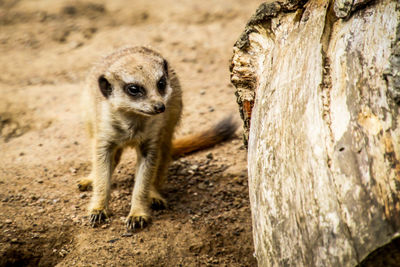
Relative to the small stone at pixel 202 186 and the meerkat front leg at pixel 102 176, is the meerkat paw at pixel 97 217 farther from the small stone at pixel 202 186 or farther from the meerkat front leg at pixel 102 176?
the small stone at pixel 202 186

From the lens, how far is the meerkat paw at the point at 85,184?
3.48 m

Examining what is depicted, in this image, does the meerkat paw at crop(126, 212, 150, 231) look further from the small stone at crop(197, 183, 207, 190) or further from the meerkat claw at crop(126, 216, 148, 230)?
the small stone at crop(197, 183, 207, 190)

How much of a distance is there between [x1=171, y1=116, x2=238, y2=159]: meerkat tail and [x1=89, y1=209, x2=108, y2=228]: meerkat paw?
92 centimetres

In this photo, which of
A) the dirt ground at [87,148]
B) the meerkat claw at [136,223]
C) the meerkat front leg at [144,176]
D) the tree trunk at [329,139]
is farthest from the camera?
the meerkat front leg at [144,176]

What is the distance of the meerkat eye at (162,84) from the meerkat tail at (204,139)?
74 cm

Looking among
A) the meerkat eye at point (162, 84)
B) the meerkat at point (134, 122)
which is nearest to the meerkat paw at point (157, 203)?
the meerkat at point (134, 122)

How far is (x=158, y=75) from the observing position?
310 centimetres

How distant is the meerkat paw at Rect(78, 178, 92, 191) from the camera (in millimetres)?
3476

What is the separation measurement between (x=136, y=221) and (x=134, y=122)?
69 centimetres

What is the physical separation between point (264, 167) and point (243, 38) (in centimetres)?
82

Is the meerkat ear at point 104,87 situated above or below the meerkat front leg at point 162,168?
above

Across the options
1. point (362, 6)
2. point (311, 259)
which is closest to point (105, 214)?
point (311, 259)

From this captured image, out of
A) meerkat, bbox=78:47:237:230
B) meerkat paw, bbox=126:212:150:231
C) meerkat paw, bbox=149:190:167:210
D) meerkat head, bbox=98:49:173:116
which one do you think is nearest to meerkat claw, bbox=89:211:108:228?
meerkat, bbox=78:47:237:230

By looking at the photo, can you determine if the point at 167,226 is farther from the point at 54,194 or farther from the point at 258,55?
the point at 258,55
